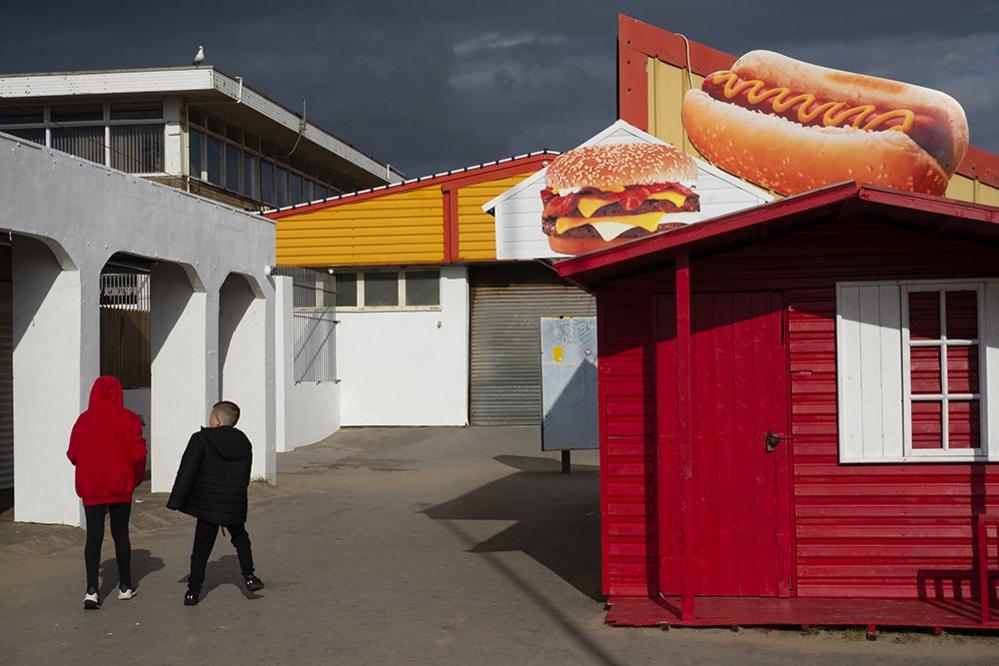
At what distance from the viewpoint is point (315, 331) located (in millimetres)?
25719

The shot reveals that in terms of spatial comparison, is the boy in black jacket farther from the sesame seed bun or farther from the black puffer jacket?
the sesame seed bun

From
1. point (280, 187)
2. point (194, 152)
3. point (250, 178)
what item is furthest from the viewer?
point (280, 187)

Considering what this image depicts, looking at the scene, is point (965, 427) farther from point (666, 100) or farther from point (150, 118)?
point (150, 118)

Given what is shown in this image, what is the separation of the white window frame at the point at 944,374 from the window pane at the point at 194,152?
2251cm

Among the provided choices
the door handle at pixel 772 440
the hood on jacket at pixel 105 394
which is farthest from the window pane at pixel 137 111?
the door handle at pixel 772 440

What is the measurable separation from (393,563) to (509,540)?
1741 mm

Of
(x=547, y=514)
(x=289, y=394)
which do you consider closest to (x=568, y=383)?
(x=547, y=514)

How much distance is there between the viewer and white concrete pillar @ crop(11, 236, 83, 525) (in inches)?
485

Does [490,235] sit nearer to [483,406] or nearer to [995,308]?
[483,406]

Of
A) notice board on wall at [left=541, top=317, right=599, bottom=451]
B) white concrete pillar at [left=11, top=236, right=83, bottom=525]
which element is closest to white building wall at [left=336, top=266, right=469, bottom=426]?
notice board on wall at [left=541, top=317, right=599, bottom=451]

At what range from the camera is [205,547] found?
911 centimetres

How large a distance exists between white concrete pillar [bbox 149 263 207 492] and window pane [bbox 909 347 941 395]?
32.3 feet

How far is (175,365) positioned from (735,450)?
9.31 metres

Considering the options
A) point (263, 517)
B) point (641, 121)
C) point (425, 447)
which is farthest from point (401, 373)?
point (263, 517)
